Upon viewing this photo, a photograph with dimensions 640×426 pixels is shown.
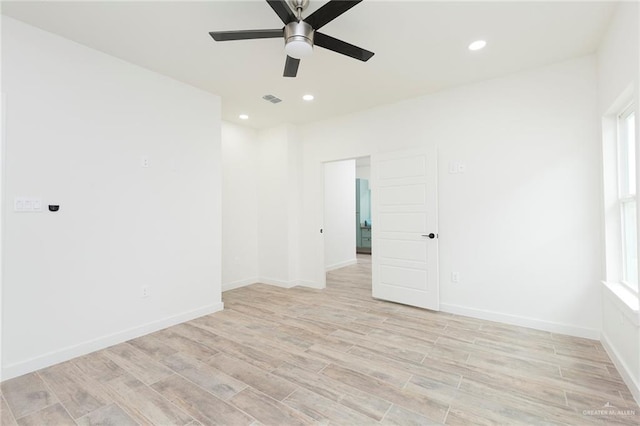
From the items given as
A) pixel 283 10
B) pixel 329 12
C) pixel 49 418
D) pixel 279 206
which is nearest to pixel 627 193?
pixel 329 12

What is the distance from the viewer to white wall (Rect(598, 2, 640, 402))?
1964 millimetres

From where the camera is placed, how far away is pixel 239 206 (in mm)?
5102

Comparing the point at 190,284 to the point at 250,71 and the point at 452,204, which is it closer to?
the point at 250,71

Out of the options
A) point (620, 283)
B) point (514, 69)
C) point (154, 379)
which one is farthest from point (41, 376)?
point (514, 69)

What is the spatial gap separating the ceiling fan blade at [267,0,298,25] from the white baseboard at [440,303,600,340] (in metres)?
3.49

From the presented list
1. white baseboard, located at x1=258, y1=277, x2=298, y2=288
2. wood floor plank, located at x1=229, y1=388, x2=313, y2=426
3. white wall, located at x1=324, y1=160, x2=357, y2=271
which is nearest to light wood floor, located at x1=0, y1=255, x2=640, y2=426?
wood floor plank, located at x1=229, y1=388, x2=313, y2=426

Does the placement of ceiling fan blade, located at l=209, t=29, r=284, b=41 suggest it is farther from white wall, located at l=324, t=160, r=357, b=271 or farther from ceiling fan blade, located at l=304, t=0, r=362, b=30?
white wall, located at l=324, t=160, r=357, b=271

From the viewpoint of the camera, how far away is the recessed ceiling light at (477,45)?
2674 mm

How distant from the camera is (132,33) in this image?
2.54m

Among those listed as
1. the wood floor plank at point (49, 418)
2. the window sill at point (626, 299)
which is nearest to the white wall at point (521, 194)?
the window sill at point (626, 299)

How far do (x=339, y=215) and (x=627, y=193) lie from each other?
5.04m

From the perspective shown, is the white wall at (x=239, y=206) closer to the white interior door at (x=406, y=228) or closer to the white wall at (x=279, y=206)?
the white wall at (x=279, y=206)

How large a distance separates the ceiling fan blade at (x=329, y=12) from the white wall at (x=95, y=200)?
217 cm

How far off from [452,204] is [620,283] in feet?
5.37
